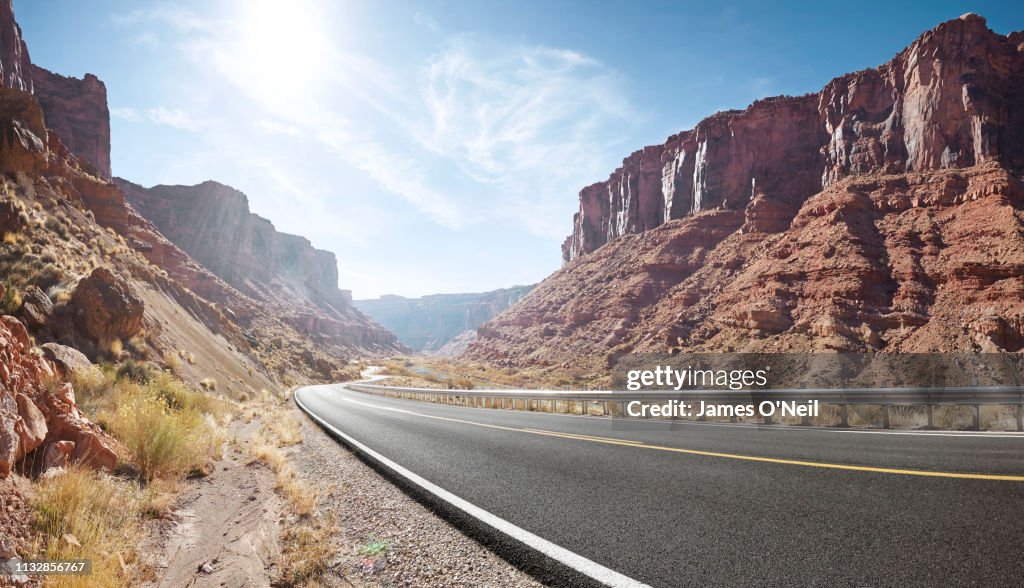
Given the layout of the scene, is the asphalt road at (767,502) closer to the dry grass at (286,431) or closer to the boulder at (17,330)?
the dry grass at (286,431)

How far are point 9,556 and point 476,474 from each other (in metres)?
4.06

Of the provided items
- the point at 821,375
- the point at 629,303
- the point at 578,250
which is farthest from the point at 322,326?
the point at 821,375

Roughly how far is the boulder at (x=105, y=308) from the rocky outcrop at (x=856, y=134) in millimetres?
72605

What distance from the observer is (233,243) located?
389 ft

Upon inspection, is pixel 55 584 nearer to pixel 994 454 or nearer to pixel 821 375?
pixel 994 454

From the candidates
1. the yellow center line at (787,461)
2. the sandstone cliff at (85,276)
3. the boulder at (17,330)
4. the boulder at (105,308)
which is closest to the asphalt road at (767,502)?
A: the yellow center line at (787,461)

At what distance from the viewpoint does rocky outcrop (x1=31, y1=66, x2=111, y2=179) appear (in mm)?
71875

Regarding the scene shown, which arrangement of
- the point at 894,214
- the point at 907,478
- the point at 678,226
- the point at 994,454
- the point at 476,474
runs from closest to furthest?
1. the point at 907,478
2. the point at 994,454
3. the point at 476,474
4. the point at 894,214
5. the point at 678,226

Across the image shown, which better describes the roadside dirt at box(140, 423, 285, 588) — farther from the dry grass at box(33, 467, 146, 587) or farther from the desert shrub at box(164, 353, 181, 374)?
the desert shrub at box(164, 353, 181, 374)

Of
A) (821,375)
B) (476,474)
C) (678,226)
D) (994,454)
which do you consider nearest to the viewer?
(994,454)

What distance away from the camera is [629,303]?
2598 inches

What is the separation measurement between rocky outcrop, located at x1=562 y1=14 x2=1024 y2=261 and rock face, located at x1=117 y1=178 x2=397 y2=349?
8970 centimetres

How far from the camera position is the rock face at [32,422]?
3.73m

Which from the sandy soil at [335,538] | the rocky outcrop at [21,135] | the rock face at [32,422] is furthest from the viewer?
the rocky outcrop at [21,135]
